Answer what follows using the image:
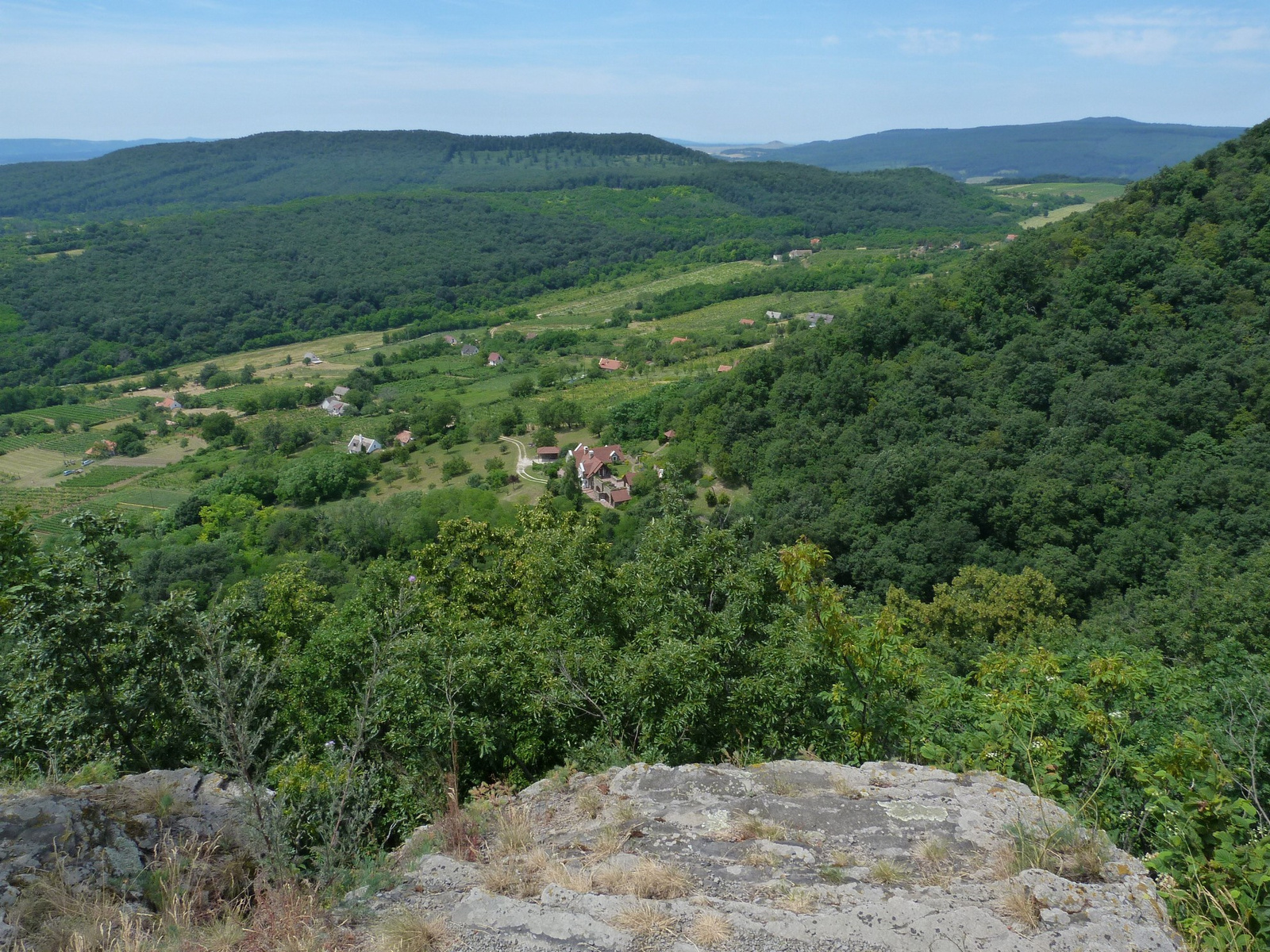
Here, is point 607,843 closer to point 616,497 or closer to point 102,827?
point 102,827

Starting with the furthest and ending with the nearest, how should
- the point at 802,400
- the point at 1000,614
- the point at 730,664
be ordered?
the point at 802,400 → the point at 1000,614 → the point at 730,664

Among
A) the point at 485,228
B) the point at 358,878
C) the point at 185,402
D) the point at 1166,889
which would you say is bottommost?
the point at 185,402

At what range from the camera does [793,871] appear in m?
5.57

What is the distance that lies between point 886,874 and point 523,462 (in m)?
49.0

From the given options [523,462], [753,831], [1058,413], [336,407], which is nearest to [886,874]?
[753,831]

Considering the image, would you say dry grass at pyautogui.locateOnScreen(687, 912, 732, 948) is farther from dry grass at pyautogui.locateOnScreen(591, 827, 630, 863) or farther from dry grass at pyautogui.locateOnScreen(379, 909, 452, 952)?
dry grass at pyautogui.locateOnScreen(379, 909, 452, 952)

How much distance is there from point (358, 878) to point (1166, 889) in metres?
5.46

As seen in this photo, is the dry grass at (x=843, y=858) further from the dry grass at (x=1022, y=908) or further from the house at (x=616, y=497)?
the house at (x=616, y=497)

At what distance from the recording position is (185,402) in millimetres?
78875

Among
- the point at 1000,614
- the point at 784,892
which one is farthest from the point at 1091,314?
the point at 784,892

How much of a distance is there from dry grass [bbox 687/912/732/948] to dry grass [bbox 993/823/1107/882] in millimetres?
2002

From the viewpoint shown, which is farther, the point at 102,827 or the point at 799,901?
the point at 102,827

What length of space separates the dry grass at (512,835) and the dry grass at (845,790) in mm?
2667

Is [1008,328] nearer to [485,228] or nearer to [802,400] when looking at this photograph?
[802,400]
